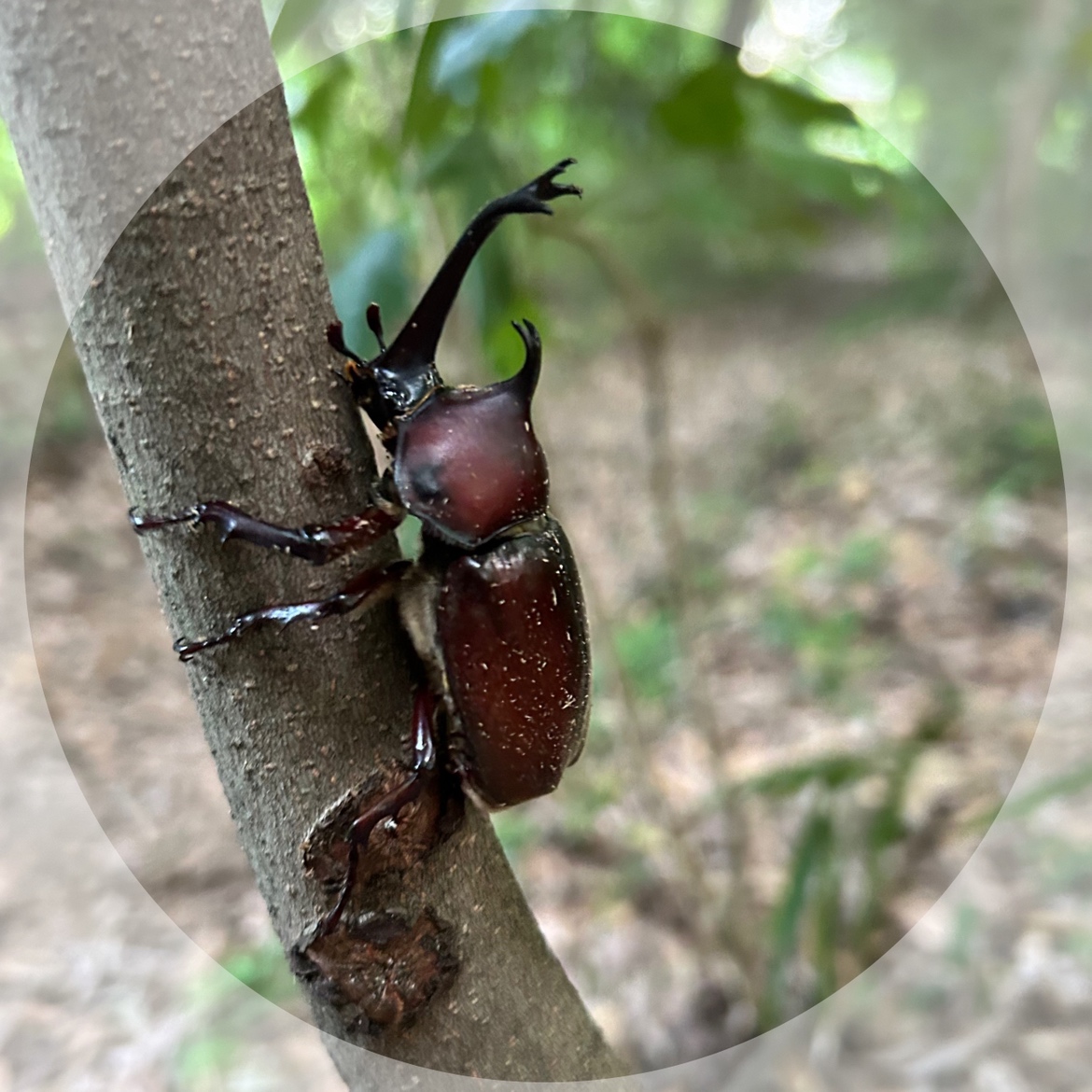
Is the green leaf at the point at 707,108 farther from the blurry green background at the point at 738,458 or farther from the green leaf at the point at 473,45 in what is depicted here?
the green leaf at the point at 473,45

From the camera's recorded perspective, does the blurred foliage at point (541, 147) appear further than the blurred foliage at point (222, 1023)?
No

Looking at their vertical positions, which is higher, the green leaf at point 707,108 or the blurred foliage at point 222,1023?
the green leaf at point 707,108

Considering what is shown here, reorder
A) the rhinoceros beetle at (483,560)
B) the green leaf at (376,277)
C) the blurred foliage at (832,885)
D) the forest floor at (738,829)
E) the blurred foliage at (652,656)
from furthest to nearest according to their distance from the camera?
the blurred foliage at (652,656)
the blurred foliage at (832,885)
the forest floor at (738,829)
the green leaf at (376,277)
the rhinoceros beetle at (483,560)

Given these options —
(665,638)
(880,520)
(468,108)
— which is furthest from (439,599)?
(880,520)

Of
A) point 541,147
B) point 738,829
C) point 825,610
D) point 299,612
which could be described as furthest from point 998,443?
point 299,612

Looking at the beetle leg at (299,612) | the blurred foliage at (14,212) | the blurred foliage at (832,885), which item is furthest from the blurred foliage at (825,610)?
Result: the blurred foliage at (14,212)

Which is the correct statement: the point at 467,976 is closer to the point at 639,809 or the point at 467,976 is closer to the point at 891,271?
the point at 639,809

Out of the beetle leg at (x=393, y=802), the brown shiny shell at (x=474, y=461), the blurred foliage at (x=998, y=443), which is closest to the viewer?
the beetle leg at (x=393, y=802)
